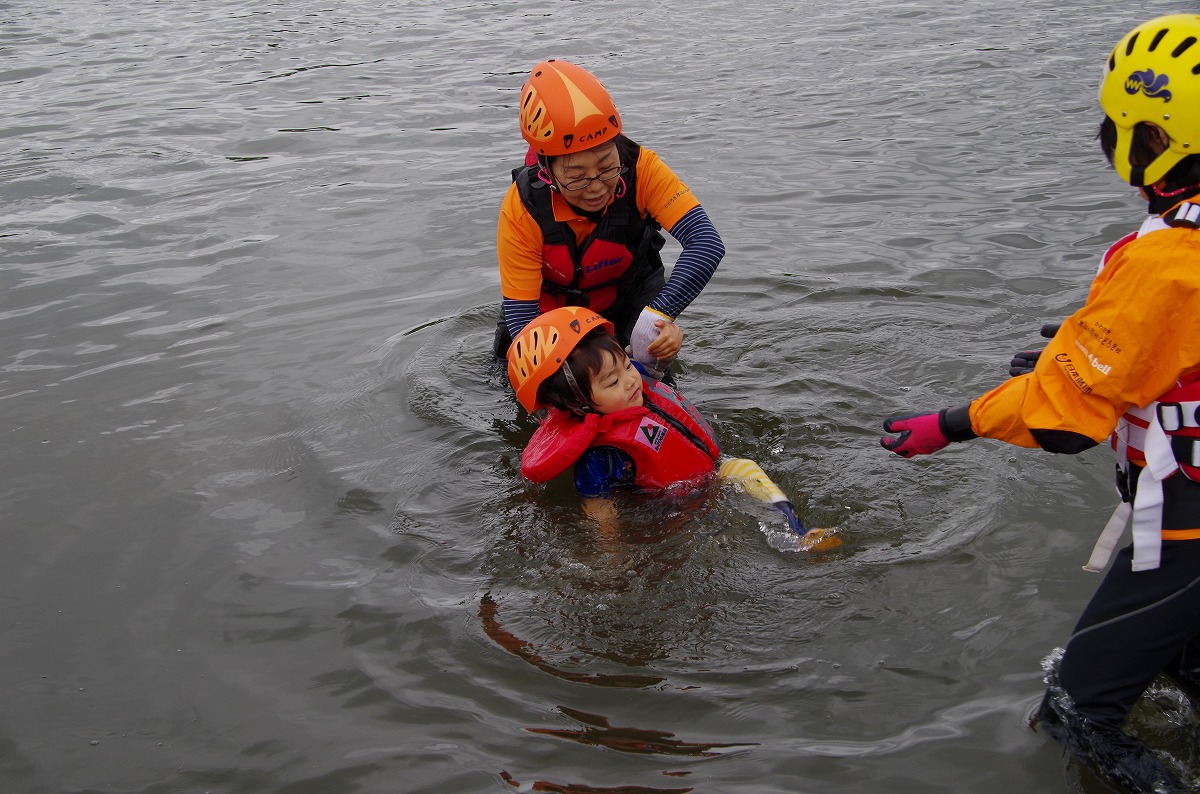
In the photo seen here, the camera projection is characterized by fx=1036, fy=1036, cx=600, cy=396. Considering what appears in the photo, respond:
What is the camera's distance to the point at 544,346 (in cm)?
463

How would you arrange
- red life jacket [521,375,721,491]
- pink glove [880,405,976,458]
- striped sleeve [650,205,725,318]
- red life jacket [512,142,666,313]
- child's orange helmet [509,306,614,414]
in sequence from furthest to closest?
red life jacket [512,142,666,313]
striped sleeve [650,205,725,318]
red life jacket [521,375,721,491]
child's orange helmet [509,306,614,414]
pink glove [880,405,976,458]

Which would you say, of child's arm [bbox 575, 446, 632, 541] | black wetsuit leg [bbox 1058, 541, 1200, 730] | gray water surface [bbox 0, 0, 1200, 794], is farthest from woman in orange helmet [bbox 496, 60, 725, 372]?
black wetsuit leg [bbox 1058, 541, 1200, 730]

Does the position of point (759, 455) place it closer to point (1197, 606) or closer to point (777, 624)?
point (777, 624)

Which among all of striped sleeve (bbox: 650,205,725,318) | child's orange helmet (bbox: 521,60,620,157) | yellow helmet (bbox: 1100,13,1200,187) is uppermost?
A: yellow helmet (bbox: 1100,13,1200,187)

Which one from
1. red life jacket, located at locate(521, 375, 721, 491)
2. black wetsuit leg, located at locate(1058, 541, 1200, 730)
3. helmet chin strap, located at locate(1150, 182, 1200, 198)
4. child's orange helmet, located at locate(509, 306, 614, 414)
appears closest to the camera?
helmet chin strap, located at locate(1150, 182, 1200, 198)

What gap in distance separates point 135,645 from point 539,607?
5.56 ft

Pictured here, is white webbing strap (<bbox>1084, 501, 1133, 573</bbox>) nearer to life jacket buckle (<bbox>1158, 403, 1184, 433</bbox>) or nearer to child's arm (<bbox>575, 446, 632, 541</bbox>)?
life jacket buckle (<bbox>1158, 403, 1184, 433</bbox>)

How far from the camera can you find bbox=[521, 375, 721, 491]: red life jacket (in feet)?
15.6

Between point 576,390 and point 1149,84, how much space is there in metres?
2.60

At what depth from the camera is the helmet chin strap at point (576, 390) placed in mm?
4633

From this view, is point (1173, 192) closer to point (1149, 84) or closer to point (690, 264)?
point (1149, 84)

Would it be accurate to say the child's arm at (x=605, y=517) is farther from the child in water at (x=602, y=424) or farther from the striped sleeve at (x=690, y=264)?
the striped sleeve at (x=690, y=264)

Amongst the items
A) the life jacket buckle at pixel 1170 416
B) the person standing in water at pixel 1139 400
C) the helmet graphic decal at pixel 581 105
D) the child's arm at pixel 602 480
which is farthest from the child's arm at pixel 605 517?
the life jacket buckle at pixel 1170 416

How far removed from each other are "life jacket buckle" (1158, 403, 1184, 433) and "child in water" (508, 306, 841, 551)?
1.91 m
